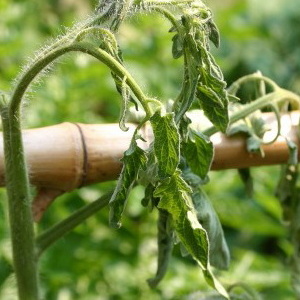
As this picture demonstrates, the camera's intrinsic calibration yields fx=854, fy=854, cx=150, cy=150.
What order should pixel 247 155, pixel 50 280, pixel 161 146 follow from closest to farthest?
pixel 161 146, pixel 247 155, pixel 50 280

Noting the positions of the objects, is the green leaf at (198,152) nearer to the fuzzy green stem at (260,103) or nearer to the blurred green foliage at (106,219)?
the fuzzy green stem at (260,103)

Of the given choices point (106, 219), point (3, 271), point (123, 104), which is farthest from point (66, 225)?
point (106, 219)

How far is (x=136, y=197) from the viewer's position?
1.88 m

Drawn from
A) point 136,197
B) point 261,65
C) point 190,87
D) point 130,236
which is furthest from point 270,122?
point 261,65

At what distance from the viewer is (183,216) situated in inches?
37.3

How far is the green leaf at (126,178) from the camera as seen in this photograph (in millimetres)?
916

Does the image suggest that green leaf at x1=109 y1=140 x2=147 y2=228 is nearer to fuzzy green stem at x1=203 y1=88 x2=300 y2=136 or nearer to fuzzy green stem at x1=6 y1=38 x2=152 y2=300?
fuzzy green stem at x1=6 y1=38 x2=152 y2=300

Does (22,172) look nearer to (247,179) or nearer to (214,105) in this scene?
(214,105)

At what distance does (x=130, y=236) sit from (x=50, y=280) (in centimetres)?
28

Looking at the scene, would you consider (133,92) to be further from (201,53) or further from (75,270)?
(75,270)

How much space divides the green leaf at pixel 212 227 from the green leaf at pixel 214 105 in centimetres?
13

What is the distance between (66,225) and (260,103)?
331 millimetres

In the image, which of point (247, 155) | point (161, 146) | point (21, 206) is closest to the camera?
point (161, 146)

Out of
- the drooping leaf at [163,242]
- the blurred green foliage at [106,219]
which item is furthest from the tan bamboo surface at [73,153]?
the blurred green foliage at [106,219]
